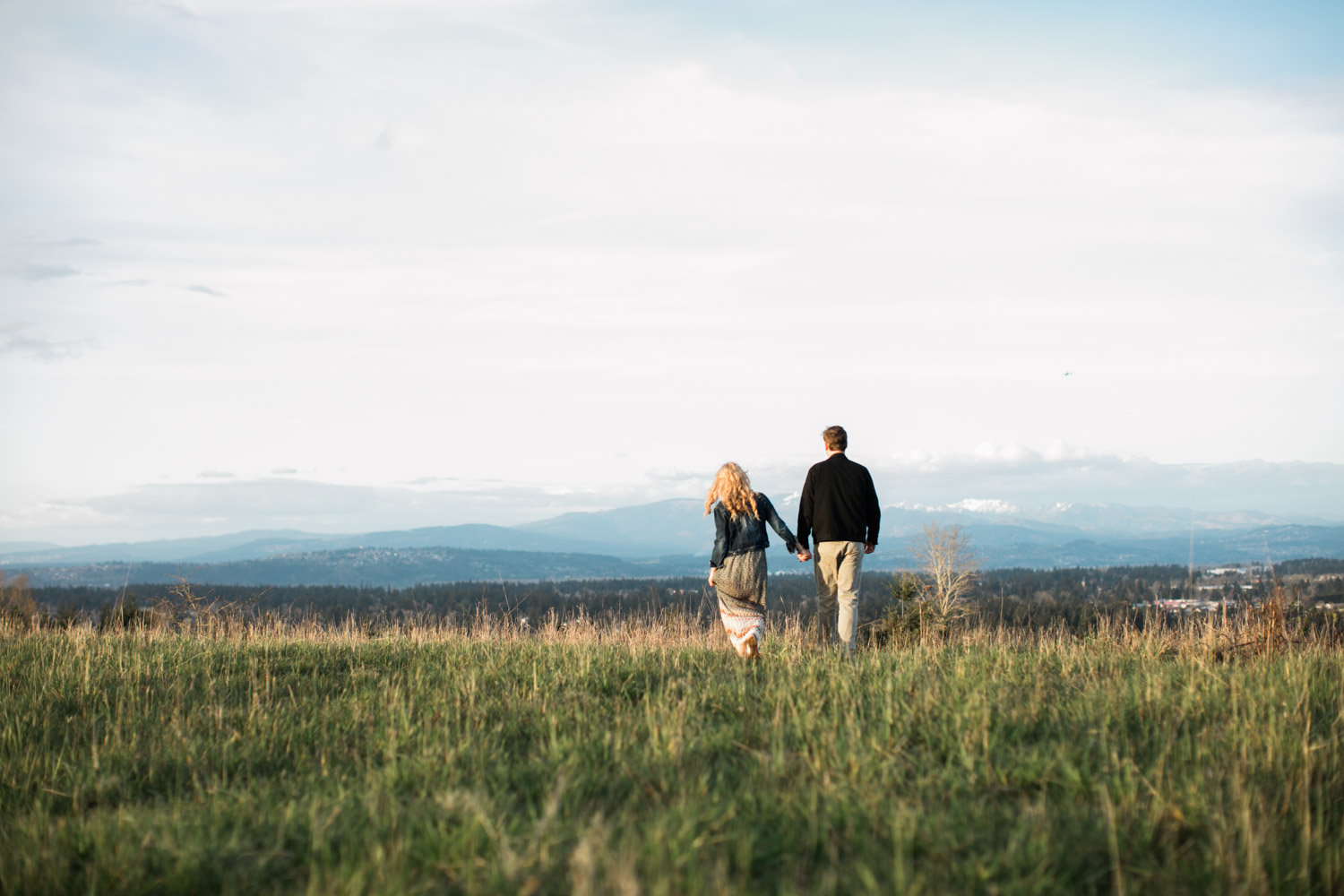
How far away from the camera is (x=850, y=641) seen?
30.5 feet

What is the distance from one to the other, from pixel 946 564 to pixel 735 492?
40.7ft

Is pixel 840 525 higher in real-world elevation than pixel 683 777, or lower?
higher

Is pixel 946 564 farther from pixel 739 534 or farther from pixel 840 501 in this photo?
pixel 739 534

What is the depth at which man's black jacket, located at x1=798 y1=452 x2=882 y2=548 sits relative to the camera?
373 inches

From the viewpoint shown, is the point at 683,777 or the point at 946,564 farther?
the point at 946,564

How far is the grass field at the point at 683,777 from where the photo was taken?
130 inches

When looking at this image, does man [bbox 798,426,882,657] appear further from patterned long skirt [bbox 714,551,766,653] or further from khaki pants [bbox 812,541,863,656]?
patterned long skirt [bbox 714,551,766,653]

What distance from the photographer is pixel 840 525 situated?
9500mm

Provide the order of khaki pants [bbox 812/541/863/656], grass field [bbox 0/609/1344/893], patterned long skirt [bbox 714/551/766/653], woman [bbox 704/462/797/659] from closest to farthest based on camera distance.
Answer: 1. grass field [bbox 0/609/1344/893]
2. patterned long skirt [bbox 714/551/766/653]
3. woman [bbox 704/462/797/659]
4. khaki pants [bbox 812/541/863/656]

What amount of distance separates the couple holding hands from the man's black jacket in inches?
0.4

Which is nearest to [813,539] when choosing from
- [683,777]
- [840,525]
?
[840,525]

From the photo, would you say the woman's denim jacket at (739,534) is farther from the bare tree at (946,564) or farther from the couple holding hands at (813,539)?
the bare tree at (946,564)

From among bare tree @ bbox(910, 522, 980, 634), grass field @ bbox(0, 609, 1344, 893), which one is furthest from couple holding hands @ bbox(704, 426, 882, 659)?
bare tree @ bbox(910, 522, 980, 634)

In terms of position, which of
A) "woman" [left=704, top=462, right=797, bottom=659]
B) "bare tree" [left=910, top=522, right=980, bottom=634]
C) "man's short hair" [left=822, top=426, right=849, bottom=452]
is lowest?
"bare tree" [left=910, top=522, right=980, bottom=634]
